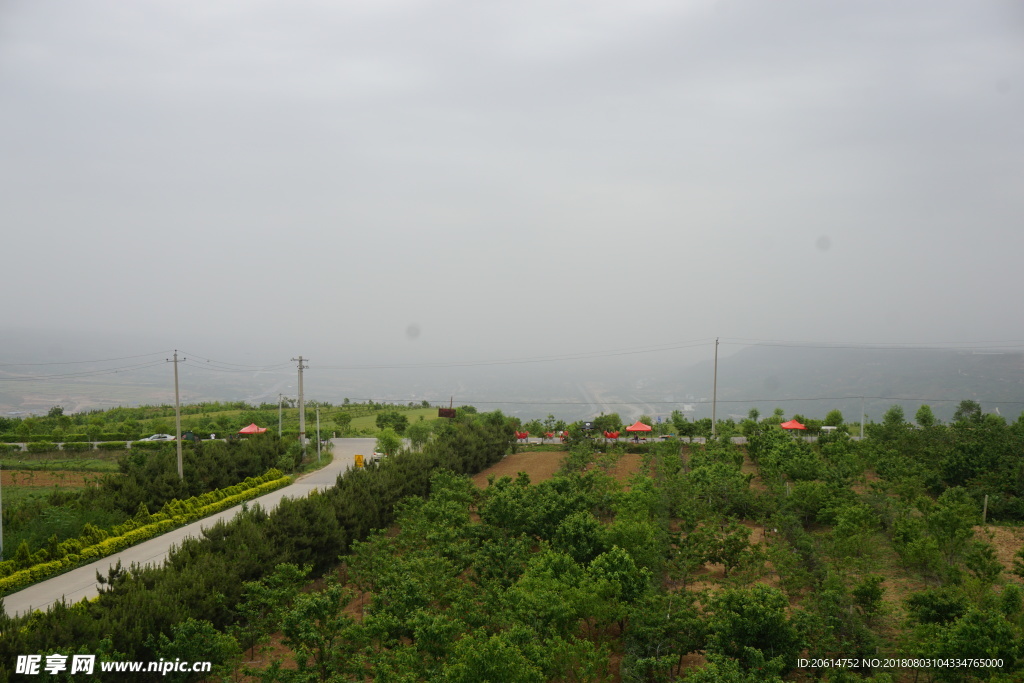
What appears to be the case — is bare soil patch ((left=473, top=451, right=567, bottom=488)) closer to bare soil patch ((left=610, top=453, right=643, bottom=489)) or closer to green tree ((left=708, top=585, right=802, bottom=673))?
bare soil patch ((left=610, top=453, right=643, bottom=489))

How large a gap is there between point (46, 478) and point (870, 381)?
106 metres

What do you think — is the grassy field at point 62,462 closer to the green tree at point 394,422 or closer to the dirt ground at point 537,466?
the green tree at point 394,422

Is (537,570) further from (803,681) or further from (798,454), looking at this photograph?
(798,454)

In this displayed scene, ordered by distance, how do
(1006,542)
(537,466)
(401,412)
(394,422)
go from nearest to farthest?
(1006,542) → (537,466) → (394,422) → (401,412)

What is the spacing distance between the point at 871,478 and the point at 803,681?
1616 cm

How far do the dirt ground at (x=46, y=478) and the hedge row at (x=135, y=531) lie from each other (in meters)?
6.88

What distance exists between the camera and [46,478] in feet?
76.4

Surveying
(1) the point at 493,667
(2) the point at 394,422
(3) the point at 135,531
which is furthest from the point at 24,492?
(1) the point at 493,667

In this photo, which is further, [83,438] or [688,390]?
[688,390]

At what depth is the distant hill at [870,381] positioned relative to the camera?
255ft

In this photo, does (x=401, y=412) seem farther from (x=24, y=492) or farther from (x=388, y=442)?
(x=24, y=492)

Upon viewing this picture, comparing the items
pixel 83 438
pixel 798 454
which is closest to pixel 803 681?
pixel 798 454

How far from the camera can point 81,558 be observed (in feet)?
45.2

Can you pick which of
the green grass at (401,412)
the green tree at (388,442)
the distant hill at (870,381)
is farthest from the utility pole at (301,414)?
the distant hill at (870,381)
